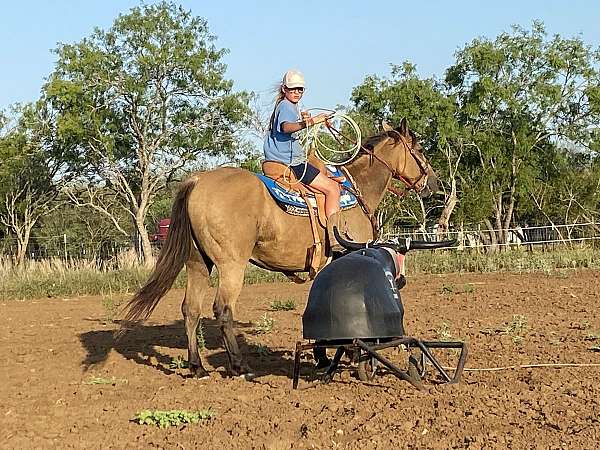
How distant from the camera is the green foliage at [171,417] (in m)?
5.41

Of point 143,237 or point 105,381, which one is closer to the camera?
point 105,381

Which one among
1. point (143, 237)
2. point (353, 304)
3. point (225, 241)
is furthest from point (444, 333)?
point (143, 237)

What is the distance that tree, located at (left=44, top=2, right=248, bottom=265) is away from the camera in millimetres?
33125

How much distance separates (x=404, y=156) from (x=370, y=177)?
561 millimetres

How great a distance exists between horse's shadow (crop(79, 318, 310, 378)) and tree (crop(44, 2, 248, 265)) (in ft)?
71.1

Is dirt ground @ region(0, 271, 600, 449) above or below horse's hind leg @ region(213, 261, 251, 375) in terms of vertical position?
below

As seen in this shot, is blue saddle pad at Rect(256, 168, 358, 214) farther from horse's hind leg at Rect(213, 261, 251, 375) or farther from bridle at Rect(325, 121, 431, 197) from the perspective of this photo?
bridle at Rect(325, 121, 431, 197)

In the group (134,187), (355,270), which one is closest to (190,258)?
(355,270)

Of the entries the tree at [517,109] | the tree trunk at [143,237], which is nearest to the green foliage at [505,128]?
the tree at [517,109]

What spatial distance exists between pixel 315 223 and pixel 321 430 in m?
3.34

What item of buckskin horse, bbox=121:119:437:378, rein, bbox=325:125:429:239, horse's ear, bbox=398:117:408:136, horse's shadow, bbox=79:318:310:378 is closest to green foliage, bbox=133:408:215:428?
buckskin horse, bbox=121:119:437:378

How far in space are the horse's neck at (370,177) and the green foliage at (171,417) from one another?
3.87m

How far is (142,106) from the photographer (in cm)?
3450

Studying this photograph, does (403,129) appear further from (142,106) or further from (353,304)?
(142,106)
